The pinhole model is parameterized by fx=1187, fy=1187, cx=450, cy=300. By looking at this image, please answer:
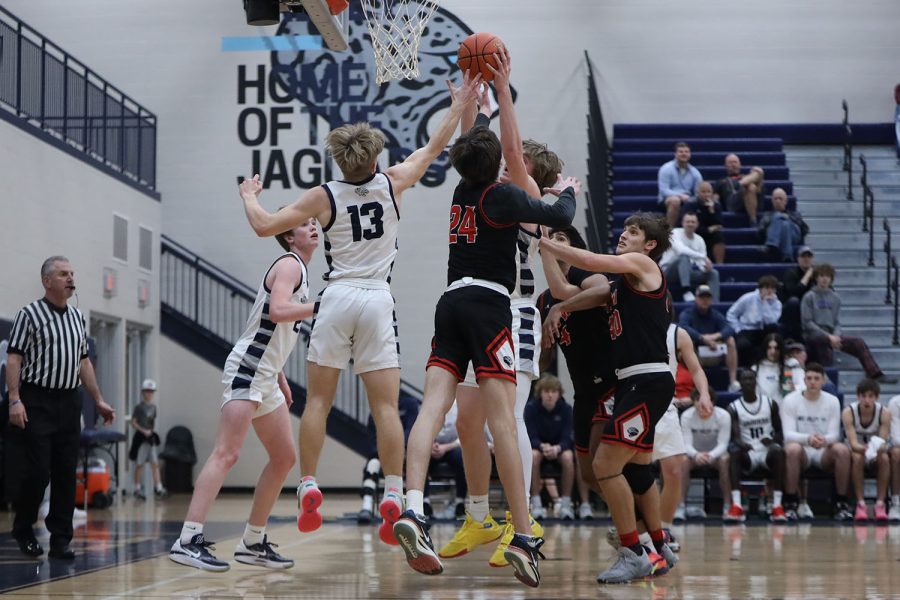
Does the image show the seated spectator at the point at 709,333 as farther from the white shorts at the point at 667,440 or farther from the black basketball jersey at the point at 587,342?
the black basketball jersey at the point at 587,342

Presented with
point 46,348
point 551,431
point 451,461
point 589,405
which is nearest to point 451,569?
point 589,405

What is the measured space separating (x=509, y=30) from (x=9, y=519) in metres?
10.4

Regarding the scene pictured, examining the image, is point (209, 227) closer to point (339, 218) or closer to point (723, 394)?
point (723, 394)

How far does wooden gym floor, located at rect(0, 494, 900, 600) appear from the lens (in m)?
5.36

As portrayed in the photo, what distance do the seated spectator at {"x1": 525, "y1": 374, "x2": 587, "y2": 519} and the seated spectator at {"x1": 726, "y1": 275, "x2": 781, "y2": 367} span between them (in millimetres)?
2746

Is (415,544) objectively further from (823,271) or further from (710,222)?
(710,222)

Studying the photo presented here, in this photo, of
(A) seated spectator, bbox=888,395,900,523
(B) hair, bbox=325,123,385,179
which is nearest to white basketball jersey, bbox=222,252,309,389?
(B) hair, bbox=325,123,385,179

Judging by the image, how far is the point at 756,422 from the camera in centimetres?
1161

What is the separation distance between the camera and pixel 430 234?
1733cm

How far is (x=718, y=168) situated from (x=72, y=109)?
28.9 ft

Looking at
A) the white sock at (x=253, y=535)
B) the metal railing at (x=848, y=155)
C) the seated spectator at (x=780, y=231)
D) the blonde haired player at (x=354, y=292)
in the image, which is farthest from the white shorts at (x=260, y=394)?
the metal railing at (x=848, y=155)

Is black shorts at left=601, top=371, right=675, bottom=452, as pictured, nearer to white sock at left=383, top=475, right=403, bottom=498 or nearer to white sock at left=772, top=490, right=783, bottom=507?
white sock at left=383, top=475, right=403, bottom=498

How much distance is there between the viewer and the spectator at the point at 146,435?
1566 cm

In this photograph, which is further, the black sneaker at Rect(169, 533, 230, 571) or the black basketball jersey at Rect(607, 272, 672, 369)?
the black basketball jersey at Rect(607, 272, 672, 369)
